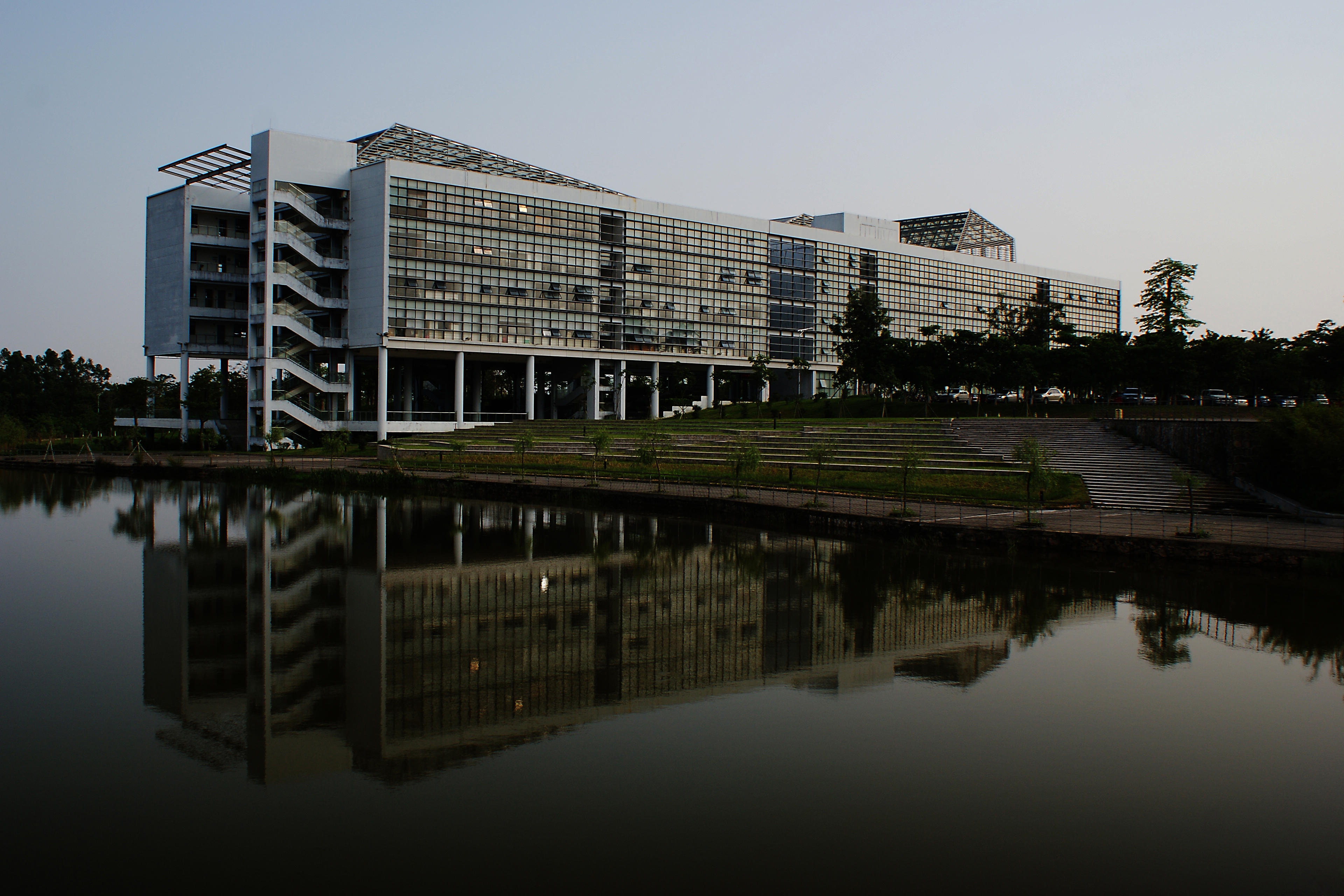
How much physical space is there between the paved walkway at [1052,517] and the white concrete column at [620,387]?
3405cm

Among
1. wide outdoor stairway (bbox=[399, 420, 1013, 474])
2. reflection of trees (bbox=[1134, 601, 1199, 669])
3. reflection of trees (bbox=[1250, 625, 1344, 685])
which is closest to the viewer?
reflection of trees (bbox=[1250, 625, 1344, 685])

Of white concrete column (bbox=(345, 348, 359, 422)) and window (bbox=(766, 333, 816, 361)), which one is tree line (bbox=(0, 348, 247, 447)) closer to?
white concrete column (bbox=(345, 348, 359, 422))

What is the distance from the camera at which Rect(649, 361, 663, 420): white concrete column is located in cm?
8169

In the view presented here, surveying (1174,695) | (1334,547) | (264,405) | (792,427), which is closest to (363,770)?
(1174,695)

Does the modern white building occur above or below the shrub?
above

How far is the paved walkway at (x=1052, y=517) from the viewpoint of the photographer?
27.1m

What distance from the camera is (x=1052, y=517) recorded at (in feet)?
107

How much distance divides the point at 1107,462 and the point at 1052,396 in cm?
6672

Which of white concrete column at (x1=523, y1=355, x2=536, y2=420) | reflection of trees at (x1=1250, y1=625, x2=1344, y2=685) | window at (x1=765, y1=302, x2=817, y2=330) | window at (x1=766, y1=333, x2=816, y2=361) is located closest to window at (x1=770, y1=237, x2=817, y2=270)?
window at (x1=765, y1=302, x2=817, y2=330)

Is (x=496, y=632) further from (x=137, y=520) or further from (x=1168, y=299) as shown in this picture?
(x=1168, y=299)

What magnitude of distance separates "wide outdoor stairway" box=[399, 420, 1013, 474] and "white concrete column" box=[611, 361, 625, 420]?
13399 millimetres

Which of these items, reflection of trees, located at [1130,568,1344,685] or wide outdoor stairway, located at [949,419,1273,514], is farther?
wide outdoor stairway, located at [949,419,1273,514]

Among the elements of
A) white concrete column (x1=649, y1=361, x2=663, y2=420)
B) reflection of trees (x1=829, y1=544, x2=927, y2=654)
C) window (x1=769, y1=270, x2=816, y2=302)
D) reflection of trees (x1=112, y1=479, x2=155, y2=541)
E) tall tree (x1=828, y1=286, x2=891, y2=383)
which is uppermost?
window (x1=769, y1=270, x2=816, y2=302)

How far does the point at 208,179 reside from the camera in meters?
76.6
